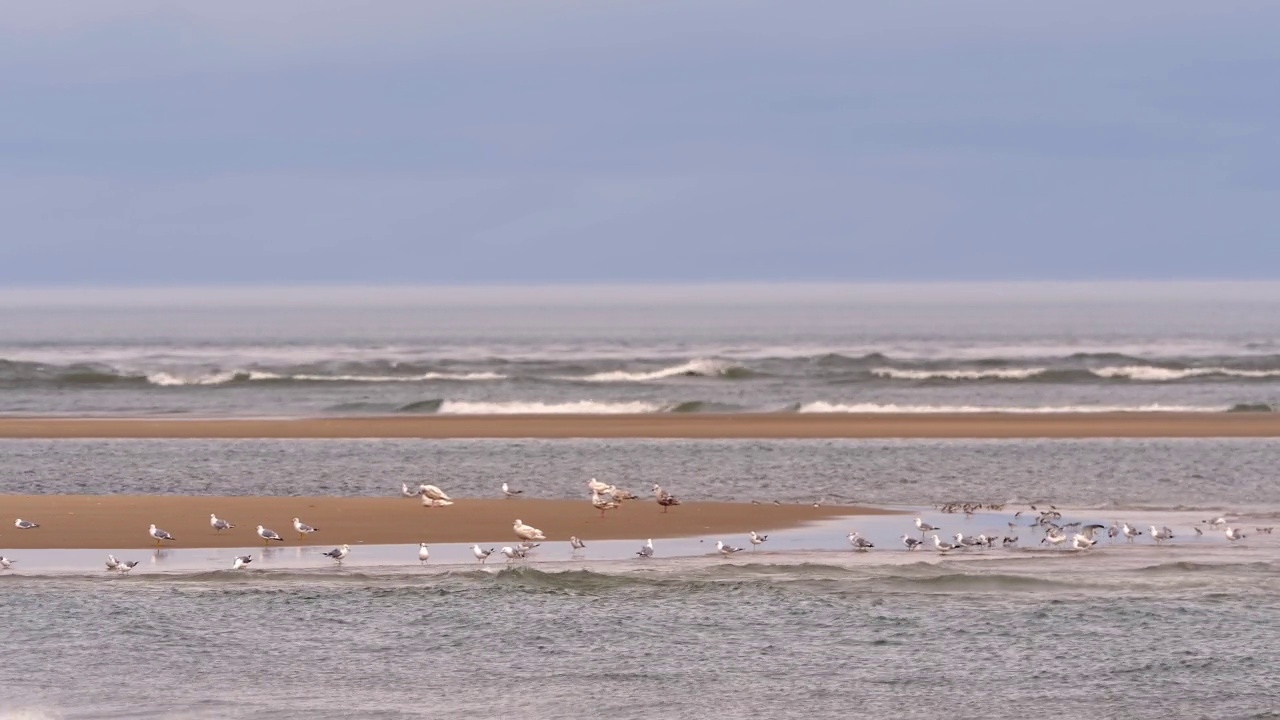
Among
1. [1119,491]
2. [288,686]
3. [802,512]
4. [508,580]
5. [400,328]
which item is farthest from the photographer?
[400,328]

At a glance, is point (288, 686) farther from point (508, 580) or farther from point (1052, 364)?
point (1052, 364)

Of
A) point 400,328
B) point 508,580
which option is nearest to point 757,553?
point 508,580

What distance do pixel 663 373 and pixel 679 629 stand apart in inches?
1700

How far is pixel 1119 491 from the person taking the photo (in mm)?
23172

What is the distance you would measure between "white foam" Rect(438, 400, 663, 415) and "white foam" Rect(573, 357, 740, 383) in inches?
408

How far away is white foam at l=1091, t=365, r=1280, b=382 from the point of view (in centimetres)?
5303

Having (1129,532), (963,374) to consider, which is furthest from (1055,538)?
(963,374)

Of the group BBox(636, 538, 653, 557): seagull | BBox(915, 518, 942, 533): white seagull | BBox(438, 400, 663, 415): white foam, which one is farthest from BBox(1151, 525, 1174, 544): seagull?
BBox(438, 400, 663, 415): white foam

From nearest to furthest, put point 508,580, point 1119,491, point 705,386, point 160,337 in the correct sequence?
point 508,580
point 1119,491
point 705,386
point 160,337

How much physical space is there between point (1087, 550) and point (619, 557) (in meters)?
5.22

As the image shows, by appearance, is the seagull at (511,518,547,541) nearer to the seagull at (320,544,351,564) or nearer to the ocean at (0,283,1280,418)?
the seagull at (320,544,351,564)

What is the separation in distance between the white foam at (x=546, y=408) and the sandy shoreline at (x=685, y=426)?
1.34 meters

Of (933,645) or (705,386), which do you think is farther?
(705,386)

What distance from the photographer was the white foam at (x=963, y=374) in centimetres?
5288
